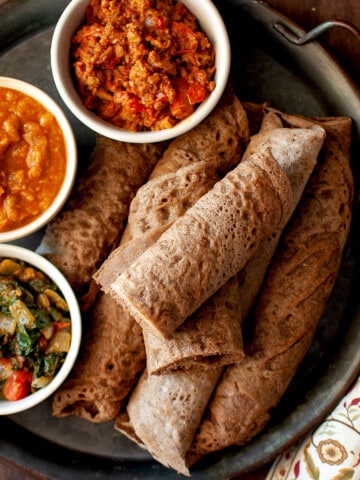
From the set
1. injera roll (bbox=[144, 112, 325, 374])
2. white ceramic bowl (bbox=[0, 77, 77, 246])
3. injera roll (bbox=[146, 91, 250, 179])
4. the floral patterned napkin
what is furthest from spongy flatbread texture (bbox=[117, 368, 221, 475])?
injera roll (bbox=[146, 91, 250, 179])

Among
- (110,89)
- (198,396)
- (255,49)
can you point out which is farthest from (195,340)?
(255,49)

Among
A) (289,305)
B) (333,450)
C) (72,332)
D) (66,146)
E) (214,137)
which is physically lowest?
(72,332)

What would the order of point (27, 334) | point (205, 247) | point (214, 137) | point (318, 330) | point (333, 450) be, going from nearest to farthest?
point (205, 247)
point (27, 334)
point (333, 450)
point (214, 137)
point (318, 330)

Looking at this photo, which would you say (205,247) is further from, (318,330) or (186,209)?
(318,330)

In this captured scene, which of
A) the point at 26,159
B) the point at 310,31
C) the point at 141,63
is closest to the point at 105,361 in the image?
the point at 26,159

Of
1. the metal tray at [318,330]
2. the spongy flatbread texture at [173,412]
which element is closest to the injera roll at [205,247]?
the spongy flatbread texture at [173,412]

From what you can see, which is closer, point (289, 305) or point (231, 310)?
point (231, 310)

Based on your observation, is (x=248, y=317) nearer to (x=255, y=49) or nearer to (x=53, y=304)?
(x=53, y=304)

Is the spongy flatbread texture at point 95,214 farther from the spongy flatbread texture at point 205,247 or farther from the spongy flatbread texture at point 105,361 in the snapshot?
the spongy flatbread texture at point 205,247
